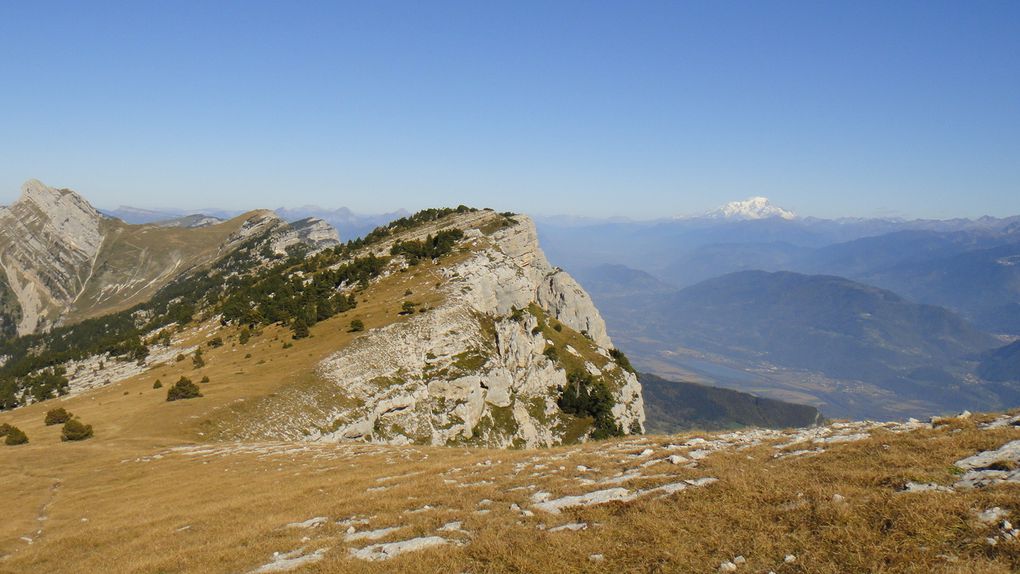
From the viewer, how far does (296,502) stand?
21500 millimetres

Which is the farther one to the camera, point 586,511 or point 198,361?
point 198,361

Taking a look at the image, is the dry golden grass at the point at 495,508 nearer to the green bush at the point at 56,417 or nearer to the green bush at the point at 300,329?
the green bush at the point at 56,417

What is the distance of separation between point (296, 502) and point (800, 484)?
20.0 metres

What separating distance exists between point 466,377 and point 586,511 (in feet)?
188

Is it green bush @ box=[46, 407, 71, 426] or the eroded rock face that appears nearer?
green bush @ box=[46, 407, 71, 426]

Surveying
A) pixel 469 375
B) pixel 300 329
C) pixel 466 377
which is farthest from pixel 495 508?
pixel 300 329

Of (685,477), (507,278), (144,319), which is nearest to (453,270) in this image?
(507,278)

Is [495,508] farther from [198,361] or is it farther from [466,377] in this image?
[198,361]

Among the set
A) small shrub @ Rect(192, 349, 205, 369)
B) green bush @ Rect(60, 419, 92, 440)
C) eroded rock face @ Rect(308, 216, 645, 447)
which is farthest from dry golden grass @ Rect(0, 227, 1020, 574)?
small shrub @ Rect(192, 349, 205, 369)

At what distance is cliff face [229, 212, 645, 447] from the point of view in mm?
54438

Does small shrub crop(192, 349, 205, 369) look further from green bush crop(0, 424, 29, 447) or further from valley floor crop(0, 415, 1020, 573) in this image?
valley floor crop(0, 415, 1020, 573)

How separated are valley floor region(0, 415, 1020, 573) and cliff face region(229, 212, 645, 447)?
2266 centimetres

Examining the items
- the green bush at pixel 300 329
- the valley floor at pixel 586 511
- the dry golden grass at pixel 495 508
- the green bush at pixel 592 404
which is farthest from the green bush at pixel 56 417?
the green bush at pixel 592 404

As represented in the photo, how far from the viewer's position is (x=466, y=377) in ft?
231
